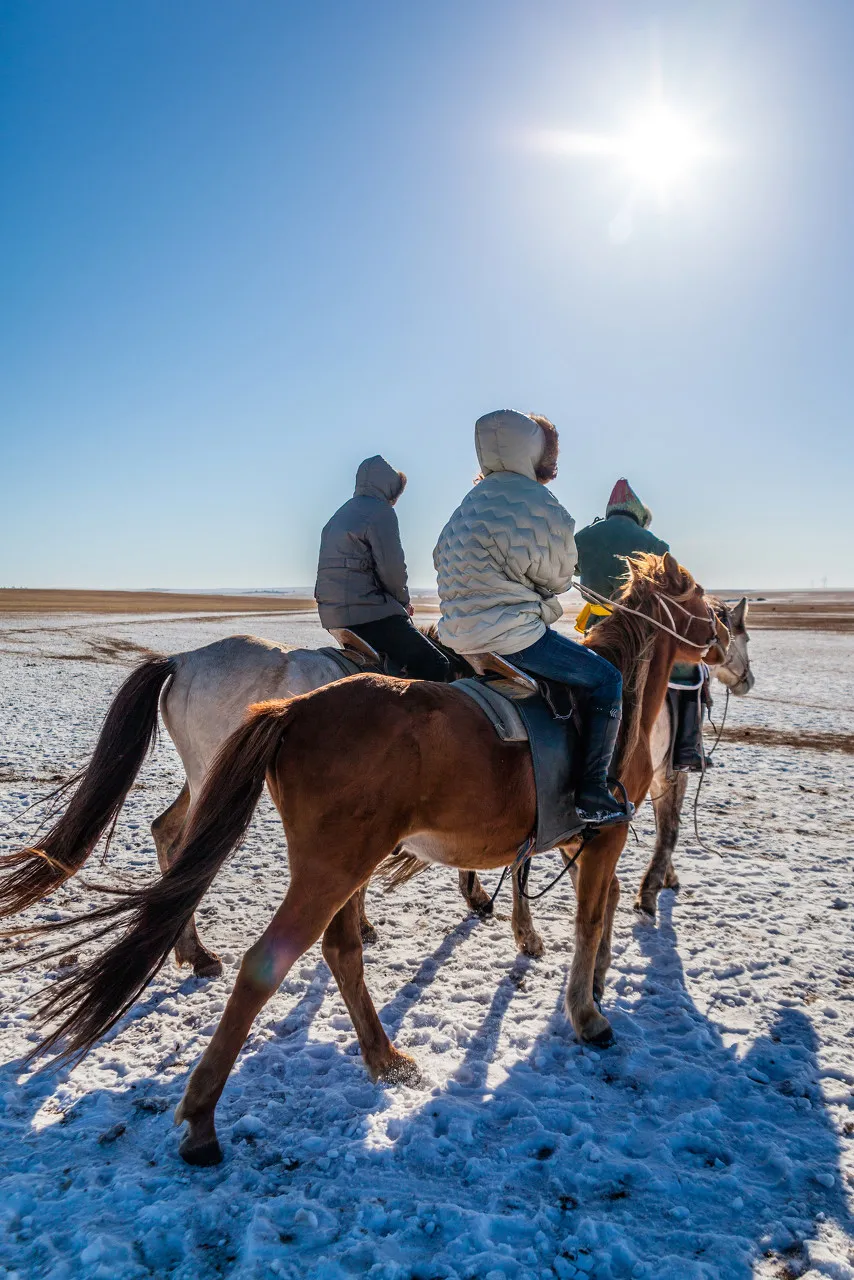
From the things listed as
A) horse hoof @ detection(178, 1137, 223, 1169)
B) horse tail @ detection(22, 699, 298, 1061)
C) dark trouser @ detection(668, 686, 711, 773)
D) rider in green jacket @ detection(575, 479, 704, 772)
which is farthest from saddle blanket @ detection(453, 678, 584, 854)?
dark trouser @ detection(668, 686, 711, 773)

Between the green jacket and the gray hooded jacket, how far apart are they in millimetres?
1678

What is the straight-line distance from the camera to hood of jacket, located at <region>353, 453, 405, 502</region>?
18.7 ft

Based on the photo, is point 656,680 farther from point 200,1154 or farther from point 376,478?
point 200,1154

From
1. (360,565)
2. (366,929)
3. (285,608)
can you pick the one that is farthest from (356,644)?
(285,608)

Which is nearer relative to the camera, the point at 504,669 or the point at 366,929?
the point at 504,669

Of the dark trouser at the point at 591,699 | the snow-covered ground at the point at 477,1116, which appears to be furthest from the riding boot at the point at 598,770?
the snow-covered ground at the point at 477,1116

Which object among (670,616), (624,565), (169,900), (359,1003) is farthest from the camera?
(624,565)

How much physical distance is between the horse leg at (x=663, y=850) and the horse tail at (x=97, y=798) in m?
3.90

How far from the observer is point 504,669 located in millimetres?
3621

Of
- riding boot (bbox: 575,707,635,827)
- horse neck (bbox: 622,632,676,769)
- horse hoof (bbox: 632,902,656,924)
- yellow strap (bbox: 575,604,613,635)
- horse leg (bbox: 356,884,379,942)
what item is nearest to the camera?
riding boot (bbox: 575,707,635,827)

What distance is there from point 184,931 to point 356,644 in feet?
7.74

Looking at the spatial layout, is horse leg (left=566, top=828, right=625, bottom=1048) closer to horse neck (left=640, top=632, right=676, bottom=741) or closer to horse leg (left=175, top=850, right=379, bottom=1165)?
horse neck (left=640, top=632, right=676, bottom=741)

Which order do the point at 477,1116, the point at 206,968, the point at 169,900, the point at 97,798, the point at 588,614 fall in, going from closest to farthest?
the point at 169,900, the point at 477,1116, the point at 97,798, the point at 206,968, the point at 588,614

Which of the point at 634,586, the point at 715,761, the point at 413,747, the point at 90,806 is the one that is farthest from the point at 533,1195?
the point at 715,761
